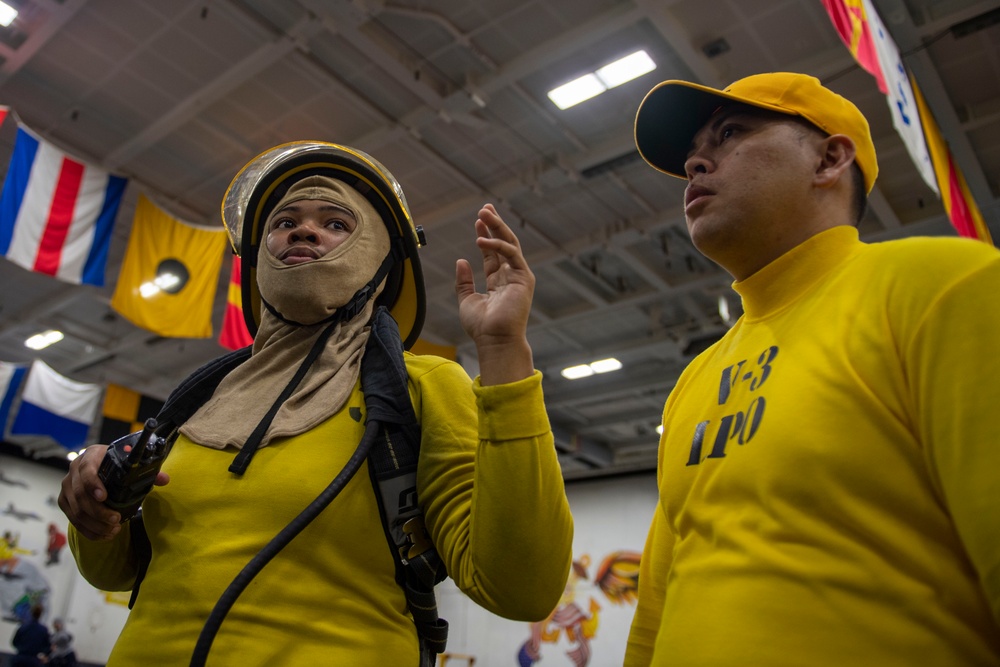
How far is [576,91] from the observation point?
7562mm

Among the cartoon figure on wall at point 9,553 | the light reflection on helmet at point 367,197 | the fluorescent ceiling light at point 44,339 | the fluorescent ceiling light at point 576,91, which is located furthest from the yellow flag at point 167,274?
the cartoon figure on wall at point 9,553

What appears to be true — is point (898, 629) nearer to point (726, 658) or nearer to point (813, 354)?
point (726, 658)

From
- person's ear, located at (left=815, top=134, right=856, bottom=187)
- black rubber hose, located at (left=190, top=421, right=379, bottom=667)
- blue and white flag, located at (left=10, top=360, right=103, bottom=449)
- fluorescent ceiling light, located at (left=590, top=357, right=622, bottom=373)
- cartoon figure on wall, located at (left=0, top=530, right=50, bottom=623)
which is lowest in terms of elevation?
cartoon figure on wall, located at (left=0, top=530, right=50, bottom=623)

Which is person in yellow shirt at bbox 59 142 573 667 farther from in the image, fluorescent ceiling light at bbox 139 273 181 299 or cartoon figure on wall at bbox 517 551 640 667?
cartoon figure on wall at bbox 517 551 640 667

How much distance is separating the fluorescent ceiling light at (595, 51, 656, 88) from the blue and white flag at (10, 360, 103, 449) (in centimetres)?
903

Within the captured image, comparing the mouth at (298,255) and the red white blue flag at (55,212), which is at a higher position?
the red white blue flag at (55,212)

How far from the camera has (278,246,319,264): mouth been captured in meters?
1.76

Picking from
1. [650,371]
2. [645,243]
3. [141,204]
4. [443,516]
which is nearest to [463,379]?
[443,516]

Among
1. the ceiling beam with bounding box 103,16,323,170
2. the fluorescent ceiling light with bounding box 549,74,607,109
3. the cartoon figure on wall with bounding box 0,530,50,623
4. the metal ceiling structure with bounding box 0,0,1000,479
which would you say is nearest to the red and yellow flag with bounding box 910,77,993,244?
the metal ceiling structure with bounding box 0,0,1000,479

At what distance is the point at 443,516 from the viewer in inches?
53.9

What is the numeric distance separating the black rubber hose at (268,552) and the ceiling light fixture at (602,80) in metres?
6.54

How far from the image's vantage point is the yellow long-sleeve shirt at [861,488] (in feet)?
2.99

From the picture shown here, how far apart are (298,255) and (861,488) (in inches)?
49.9

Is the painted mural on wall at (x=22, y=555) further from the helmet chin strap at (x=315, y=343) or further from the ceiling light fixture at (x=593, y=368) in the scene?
the helmet chin strap at (x=315, y=343)
